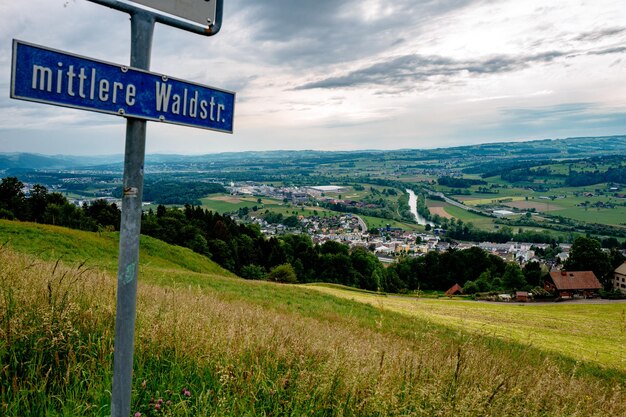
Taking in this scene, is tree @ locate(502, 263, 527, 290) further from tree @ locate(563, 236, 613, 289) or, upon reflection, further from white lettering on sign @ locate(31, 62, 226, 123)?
white lettering on sign @ locate(31, 62, 226, 123)

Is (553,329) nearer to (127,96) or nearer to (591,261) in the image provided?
(127,96)

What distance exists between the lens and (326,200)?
197125mm

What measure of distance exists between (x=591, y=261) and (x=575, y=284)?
38.3 feet

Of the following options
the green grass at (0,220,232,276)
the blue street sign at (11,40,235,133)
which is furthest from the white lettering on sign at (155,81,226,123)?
the green grass at (0,220,232,276)

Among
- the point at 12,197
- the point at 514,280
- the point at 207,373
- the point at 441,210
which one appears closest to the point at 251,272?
the point at 12,197

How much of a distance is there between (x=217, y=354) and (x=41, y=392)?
4.47 ft

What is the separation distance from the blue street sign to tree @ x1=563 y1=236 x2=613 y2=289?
81163mm

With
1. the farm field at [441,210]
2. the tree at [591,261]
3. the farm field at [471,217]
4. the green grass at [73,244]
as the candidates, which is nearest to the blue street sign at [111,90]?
the green grass at [73,244]

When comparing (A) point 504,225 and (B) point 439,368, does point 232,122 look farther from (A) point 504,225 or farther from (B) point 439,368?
(A) point 504,225

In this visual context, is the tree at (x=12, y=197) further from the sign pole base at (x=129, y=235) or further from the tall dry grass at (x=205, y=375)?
the sign pole base at (x=129, y=235)

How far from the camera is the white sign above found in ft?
7.05

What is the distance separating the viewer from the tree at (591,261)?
68.1m

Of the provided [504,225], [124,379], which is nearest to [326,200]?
[504,225]

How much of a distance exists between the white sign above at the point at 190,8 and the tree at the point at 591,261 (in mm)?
81172
